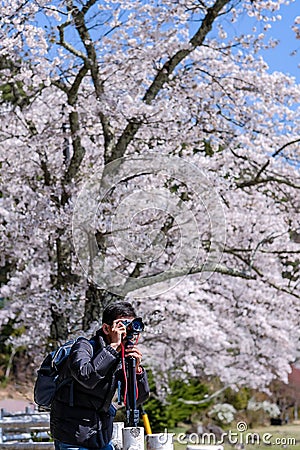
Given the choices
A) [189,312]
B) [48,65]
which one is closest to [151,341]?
[189,312]

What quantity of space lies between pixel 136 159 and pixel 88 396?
4775mm

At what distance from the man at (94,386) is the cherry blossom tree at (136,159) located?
4.14 m

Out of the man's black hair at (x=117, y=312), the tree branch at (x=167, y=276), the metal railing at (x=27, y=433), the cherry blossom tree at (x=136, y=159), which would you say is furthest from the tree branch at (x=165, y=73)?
the man's black hair at (x=117, y=312)

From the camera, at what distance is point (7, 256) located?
8.57 meters

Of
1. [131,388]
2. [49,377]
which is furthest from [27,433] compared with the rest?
[131,388]

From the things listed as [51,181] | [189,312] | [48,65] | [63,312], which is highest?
[48,65]

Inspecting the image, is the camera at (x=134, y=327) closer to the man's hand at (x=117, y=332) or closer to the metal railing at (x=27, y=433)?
the man's hand at (x=117, y=332)

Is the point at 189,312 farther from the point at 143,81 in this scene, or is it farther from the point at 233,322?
the point at 143,81

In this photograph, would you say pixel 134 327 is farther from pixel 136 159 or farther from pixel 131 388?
pixel 136 159

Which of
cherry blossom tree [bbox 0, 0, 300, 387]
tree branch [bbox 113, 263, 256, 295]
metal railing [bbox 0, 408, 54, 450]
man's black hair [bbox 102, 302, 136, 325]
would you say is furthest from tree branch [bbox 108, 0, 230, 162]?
man's black hair [bbox 102, 302, 136, 325]

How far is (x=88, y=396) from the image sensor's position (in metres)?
2.71

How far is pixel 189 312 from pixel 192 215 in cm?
186

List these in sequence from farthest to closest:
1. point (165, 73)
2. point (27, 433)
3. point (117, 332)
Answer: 1. point (165, 73)
2. point (27, 433)
3. point (117, 332)

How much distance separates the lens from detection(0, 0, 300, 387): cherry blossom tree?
7.02m
